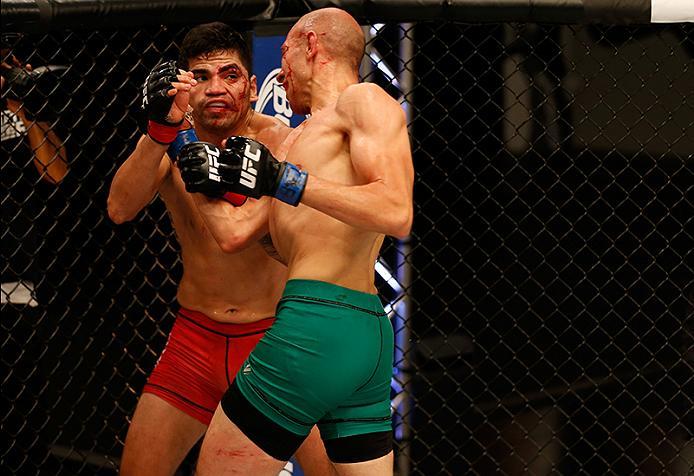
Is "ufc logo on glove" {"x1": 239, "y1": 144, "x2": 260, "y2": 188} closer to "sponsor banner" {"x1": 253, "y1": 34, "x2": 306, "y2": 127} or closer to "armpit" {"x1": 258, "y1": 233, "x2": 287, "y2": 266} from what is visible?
"armpit" {"x1": 258, "y1": 233, "x2": 287, "y2": 266}

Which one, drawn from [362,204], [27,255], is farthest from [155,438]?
[27,255]

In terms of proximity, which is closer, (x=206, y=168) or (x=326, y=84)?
(x=206, y=168)

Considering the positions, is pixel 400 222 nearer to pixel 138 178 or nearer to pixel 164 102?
pixel 164 102

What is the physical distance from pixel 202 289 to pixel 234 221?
0.33m

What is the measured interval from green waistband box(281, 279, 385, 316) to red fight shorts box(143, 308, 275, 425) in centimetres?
49

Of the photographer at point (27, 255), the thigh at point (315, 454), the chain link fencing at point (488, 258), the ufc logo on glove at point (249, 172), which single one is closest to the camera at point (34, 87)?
the photographer at point (27, 255)

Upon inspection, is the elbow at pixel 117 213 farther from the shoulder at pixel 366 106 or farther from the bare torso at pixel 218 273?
the shoulder at pixel 366 106

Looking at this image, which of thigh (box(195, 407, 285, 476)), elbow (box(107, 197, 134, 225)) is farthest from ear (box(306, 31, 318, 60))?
thigh (box(195, 407, 285, 476))

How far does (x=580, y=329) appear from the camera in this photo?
366 cm

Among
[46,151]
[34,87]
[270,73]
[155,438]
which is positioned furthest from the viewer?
[46,151]

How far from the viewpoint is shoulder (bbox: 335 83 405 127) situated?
207 centimetres

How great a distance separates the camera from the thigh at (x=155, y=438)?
249cm

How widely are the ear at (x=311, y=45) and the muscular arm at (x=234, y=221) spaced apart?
38 centimetres

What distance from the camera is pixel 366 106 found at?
6.81 ft
